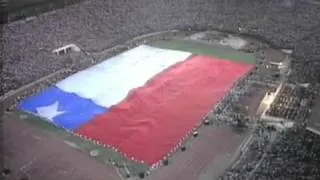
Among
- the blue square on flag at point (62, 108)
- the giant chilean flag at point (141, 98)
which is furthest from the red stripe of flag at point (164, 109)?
the blue square on flag at point (62, 108)

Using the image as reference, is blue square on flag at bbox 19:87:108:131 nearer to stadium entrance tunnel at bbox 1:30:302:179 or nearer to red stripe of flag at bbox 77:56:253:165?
stadium entrance tunnel at bbox 1:30:302:179

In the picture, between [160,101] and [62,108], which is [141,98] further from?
[62,108]

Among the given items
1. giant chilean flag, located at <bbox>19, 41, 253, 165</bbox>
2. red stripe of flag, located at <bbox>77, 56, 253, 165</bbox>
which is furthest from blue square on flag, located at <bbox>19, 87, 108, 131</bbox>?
red stripe of flag, located at <bbox>77, 56, 253, 165</bbox>

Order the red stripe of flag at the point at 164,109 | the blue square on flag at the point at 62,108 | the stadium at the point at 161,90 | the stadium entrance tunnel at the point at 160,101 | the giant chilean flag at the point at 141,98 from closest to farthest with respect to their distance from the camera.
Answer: the stadium at the point at 161,90 → the stadium entrance tunnel at the point at 160,101 → the red stripe of flag at the point at 164,109 → the giant chilean flag at the point at 141,98 → the blue square on flag at the point at 62,108

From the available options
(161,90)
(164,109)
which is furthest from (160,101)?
(161,90)

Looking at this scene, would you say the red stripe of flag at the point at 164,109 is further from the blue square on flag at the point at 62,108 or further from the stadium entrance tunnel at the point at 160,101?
the blue square on flag at the point at 62,108

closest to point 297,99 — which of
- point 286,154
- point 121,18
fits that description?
point 286,154
